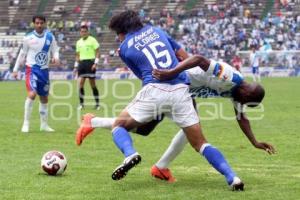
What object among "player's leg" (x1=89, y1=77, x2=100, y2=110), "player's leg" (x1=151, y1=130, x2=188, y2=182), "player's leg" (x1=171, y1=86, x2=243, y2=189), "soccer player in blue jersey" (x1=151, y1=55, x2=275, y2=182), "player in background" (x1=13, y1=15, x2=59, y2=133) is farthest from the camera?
"player's leg" (x1=89, y1=77, x2=100, y2=110)

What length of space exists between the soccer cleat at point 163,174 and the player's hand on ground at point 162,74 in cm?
134

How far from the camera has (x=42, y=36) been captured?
46.6ft

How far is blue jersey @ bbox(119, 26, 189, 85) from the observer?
7.74 m

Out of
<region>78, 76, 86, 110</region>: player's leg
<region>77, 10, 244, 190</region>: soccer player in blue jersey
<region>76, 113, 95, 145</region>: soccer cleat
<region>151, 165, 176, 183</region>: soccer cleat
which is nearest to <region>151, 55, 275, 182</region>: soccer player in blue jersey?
<region>151, 165, 176, 183</region>: soccer cleat

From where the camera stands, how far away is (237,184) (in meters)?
7.38

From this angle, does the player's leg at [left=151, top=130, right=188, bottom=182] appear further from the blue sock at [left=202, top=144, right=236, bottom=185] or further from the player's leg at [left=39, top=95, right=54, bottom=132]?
Result: the player's leg at [left=39, top=95, right=54, bottom=132]

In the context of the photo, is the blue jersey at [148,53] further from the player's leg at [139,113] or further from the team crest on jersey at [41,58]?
the team crest on jersey at [41,58]

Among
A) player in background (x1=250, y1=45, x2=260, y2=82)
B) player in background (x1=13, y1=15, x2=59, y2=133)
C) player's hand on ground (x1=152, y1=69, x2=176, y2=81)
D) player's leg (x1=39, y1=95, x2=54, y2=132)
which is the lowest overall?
player in background (x1=250, y1=45, x2=260, y2=82)

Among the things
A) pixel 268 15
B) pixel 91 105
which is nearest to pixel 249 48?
pixel 268 15

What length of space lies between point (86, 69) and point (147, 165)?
12095 mm

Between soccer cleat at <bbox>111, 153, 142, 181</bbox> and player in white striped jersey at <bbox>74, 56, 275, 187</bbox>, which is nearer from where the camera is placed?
soccer cleat at <bbox>111, 153, 142, 181</bbox>

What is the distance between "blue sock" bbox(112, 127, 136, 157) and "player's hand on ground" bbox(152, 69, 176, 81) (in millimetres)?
721

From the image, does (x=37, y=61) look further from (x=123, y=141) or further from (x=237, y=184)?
(x=237, y=184)

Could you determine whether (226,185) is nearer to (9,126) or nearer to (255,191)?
(255,191)
